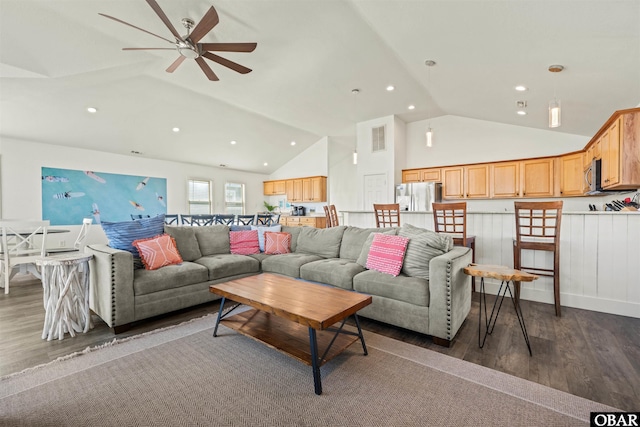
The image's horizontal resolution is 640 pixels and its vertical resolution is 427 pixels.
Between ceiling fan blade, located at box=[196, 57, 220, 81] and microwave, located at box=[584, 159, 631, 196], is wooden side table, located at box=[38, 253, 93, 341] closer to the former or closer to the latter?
ceiling fan blade, located at box=[196, 57, 220, 81]

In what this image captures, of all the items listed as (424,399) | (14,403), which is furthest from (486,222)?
(14,403)

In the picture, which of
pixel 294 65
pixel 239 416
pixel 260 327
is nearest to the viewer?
pixel 239 416

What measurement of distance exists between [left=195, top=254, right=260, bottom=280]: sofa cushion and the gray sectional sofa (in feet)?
0.04

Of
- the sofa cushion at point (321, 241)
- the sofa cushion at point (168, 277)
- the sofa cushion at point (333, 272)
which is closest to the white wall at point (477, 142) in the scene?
the sofa cushion at point (321, 241)

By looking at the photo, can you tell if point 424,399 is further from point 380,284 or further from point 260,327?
point 260,327

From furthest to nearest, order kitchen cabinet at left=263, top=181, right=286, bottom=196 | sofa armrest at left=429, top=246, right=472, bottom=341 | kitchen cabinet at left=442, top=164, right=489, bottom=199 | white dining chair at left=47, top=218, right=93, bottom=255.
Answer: kitchen cabinet at left=263, top=181, right=286, bottom=196 → kitchen cabinet at left=442, top=164, right=489, bottom=199 → white dining chair at left=47, top=218, right=93, bottom=255 → sofa armrest at left=429, top=246, right=472, bottom=341

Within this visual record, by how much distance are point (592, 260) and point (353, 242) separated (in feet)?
8.74

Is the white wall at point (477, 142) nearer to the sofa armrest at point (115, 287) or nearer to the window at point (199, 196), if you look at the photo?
the window at point (199, 196)

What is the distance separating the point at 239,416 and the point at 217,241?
8.91ft

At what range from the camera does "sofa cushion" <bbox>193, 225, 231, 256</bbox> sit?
150 inches

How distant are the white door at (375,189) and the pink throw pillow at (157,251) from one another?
14.8ft

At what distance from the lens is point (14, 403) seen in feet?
5.19

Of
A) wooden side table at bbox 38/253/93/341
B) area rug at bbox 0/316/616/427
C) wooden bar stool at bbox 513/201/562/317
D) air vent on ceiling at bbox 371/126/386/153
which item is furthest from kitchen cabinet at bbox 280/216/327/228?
area rug at bbox 0/316/616/427

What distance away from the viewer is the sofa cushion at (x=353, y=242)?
351cm
